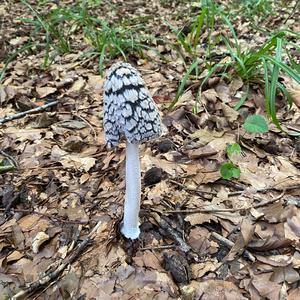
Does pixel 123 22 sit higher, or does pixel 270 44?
pixel 270 44

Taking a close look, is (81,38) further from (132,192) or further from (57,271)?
(57,271)

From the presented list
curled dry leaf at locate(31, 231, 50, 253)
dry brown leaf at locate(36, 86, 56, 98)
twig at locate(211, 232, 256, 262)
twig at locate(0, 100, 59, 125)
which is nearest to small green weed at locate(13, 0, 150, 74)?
dry brown leaf at locate(36, 86, 56, 98)

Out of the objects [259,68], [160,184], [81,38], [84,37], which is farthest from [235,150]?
[81,38]

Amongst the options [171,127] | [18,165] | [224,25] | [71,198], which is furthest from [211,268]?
[224,25]

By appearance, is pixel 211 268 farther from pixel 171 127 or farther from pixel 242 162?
pixel 171 127

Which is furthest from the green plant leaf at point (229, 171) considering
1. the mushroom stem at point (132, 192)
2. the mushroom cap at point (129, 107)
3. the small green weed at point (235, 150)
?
the mushroom cap at point (129, 107)

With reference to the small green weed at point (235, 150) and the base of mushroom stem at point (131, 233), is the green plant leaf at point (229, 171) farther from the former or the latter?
the base of mushroom stem at point (131, 233)

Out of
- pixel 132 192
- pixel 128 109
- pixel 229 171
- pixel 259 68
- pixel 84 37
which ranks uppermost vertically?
pixel 128 109
